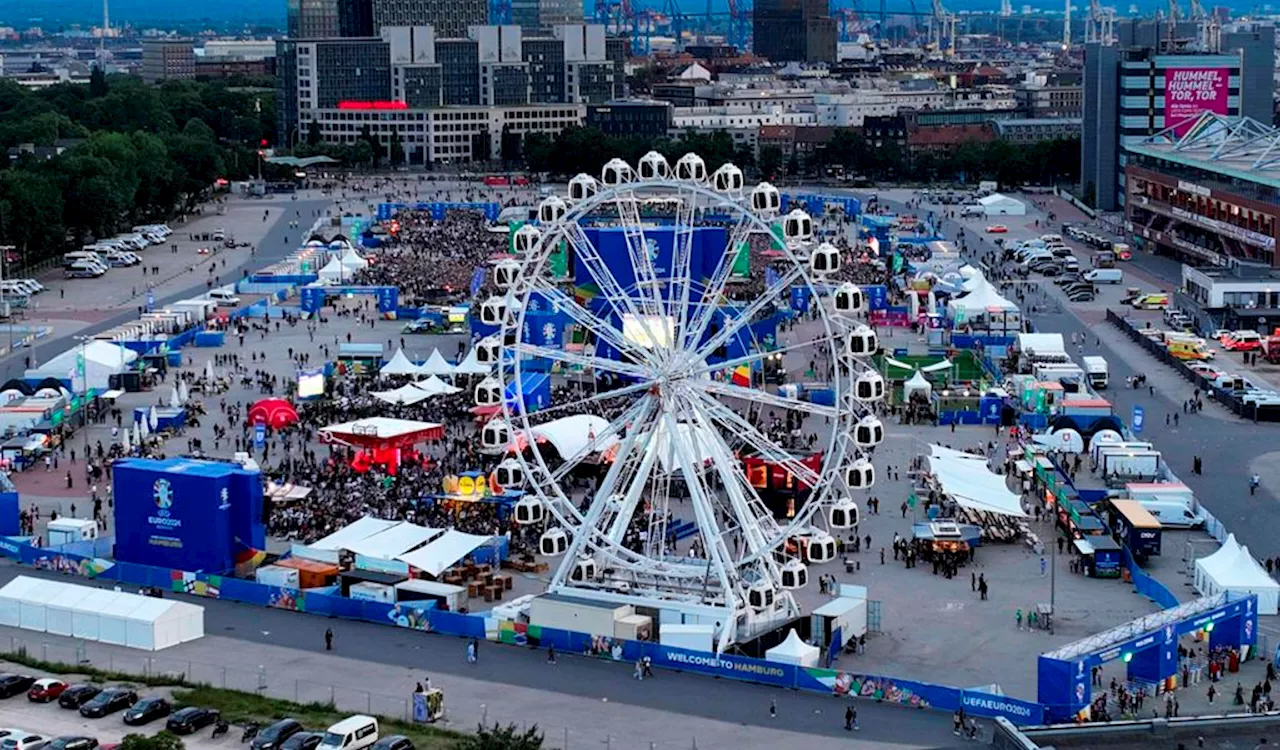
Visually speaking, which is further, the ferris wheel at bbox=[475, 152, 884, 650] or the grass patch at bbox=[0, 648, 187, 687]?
the ferris wheel at bbox=[475, 152, 884, 650]

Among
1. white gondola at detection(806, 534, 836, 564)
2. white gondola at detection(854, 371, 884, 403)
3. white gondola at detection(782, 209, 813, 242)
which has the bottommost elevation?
white gondola at detection(806, 534, 836, 564)

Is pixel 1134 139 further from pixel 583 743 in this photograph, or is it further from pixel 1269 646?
pixel 583 743

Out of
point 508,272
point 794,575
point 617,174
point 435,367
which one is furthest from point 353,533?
point 435,367

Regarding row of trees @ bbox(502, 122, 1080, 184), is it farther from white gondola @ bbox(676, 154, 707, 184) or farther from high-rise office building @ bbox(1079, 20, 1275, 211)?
white gondola @ bbox(676, 154, 707, 184)

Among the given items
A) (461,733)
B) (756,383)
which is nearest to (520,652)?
(461,733)

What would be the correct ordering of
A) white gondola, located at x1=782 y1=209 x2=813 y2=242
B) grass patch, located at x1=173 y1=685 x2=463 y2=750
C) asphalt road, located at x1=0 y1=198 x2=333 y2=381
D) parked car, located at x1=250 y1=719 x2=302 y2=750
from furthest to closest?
asphalt road, located at x1=0 y1=198 x2=333 y2=381, white gondola, located at x1=782 y1=209 x2=813 y2=242, grass patch, located at x1=173 y1=685 x2=463 y2=750, parked car, located at x1=250 y1=719 x2=302 y2=750

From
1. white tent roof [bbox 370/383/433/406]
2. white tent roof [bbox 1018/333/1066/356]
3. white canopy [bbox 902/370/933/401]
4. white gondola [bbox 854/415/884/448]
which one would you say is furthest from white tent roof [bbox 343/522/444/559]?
white tent roof [bbox 1018/333/1066/356]
